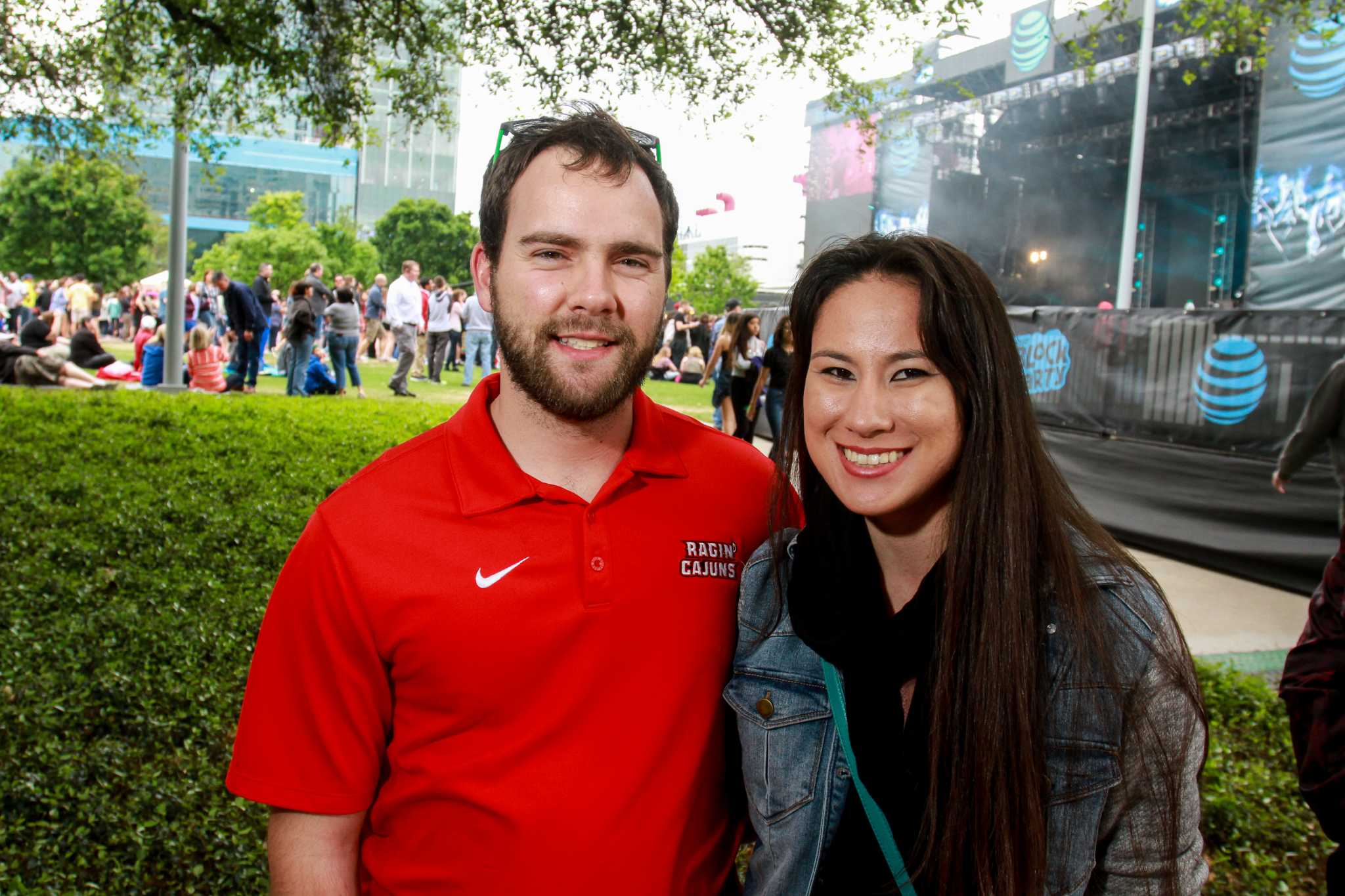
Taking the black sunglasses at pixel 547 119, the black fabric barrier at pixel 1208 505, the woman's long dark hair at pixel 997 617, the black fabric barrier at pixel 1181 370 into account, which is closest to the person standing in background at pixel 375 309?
the black fabric barrier at pixel 1181 370

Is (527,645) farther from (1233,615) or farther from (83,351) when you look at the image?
(83,351)

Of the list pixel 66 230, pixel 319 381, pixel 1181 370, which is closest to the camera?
pixel 1181 370

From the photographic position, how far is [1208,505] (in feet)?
28.8

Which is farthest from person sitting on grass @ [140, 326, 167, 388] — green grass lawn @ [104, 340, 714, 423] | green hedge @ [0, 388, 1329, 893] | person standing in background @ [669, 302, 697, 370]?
person standing in background @ [669, 302, 697, 370]

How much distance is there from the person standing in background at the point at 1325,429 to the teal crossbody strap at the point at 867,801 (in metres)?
5.09

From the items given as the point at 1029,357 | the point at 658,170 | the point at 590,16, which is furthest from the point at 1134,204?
the point at 658,170

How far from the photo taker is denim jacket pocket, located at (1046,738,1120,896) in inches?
72.9

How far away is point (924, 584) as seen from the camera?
204cm

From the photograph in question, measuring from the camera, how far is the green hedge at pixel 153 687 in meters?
3.81

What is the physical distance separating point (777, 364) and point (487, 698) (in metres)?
9.30

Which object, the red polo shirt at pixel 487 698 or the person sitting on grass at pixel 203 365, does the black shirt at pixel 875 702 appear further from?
the person sitting on grass at pixel 203 365

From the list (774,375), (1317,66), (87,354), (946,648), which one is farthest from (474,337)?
(946,648)

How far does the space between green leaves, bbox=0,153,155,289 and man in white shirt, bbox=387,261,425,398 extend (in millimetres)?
46952

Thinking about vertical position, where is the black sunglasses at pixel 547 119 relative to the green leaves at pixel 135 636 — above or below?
above
